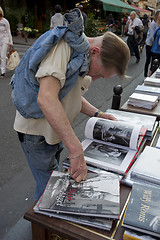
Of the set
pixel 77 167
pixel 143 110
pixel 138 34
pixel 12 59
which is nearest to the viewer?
pixel 77 167

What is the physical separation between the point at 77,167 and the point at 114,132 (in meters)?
0.43

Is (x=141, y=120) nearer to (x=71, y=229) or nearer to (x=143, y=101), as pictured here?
(x=143, y=101)

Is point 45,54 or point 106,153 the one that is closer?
point 45,54

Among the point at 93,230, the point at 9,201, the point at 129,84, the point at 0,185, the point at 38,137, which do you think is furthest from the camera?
the point at 129,84

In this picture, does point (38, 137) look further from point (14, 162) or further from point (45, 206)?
point (14, 162)

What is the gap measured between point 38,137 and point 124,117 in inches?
29.2

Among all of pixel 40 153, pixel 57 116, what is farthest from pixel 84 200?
pixel 40 153

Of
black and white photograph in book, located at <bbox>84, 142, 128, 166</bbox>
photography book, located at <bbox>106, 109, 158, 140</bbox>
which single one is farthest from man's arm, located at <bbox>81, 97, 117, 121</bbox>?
black and white photograph in book, located at <bbox>84, 142, 128, 166</bbox>

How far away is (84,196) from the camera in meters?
0.98

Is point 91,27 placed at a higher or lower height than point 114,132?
lower

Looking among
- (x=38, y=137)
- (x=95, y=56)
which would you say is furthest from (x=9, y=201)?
(x=95, y=56)

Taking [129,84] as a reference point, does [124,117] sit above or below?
above

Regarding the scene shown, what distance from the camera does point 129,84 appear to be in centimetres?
568

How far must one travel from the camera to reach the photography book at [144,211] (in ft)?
2.74
